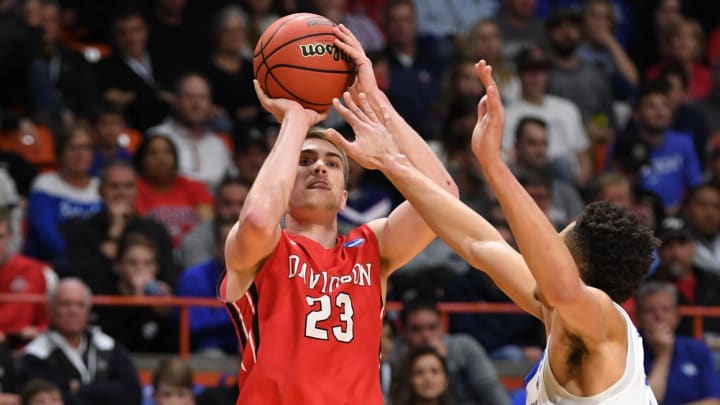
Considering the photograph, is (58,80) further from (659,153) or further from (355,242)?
(355,242)

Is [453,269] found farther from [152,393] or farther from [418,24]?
[418,24]

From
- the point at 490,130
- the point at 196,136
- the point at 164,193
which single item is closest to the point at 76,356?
the point at 164,193

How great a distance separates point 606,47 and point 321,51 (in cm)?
895

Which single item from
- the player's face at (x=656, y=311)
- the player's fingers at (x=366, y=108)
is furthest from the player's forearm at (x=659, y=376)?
the player's fingers at (x=366, y=108)

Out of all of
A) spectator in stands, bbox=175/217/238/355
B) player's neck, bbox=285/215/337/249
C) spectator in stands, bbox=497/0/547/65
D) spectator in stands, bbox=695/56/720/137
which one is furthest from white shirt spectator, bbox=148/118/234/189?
player's neck, bbox=285/215/337/249

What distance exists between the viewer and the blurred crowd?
8.99 metres

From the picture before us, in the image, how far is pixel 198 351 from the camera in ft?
31.3

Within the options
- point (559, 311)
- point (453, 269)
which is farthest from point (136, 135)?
point (559, 311)

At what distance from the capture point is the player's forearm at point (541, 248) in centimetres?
433

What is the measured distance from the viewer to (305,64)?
17.0 feet

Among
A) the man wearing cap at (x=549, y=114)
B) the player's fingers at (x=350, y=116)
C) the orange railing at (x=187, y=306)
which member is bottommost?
the orange railing at (x=187, y=306)

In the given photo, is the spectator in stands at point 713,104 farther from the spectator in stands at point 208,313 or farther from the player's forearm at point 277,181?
the player's forearm at point 277,181

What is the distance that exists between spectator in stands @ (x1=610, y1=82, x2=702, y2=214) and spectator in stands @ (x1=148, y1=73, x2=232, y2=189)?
3507 millimetres

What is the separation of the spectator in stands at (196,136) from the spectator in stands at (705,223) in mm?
3754
